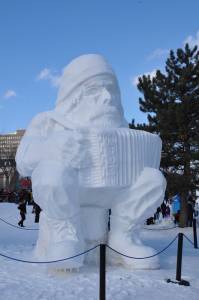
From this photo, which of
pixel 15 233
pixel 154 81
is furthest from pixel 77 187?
pixel 154 81

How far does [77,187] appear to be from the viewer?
6488 mm

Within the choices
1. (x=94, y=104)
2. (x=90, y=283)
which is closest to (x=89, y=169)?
(x=94, y=104)

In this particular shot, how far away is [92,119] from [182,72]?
8811mm

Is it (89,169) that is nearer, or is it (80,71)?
(89,169)

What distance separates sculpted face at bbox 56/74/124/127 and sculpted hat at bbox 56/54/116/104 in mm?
69

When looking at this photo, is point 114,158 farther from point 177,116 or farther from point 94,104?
point 177,116

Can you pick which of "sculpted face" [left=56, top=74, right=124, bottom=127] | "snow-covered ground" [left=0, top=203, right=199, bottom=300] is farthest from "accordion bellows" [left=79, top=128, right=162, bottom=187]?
"snow-covered ground" [left=0, top=203, right=199, bottom=300]

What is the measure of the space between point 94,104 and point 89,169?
1135 mm

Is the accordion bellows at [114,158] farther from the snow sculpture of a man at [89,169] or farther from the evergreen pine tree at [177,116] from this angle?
the evergreen pine tree at [177,116]

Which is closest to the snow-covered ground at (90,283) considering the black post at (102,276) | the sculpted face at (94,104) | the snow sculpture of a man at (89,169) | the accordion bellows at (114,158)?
the snow sculpture of a man at (89,169)

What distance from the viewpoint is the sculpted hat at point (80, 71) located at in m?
7.21

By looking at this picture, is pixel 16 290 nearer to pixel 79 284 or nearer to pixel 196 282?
pixel 79 284

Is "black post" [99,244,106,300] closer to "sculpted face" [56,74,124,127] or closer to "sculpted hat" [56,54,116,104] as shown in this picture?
"sculpted face" [56,74,124,127]

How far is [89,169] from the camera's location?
6.62m
